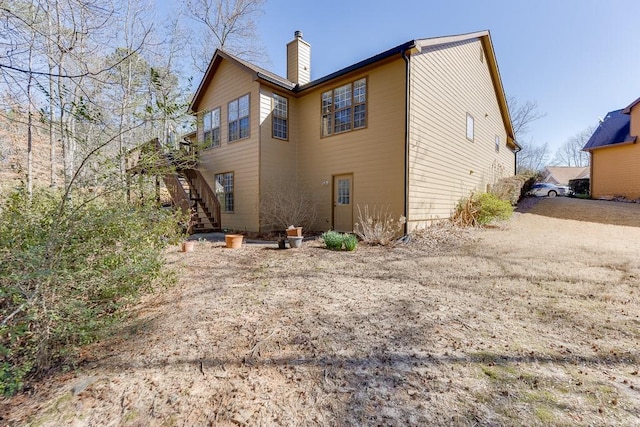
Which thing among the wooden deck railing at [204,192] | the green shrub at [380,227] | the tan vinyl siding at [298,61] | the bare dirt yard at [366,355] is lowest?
the bare dirt yard at [366,355]

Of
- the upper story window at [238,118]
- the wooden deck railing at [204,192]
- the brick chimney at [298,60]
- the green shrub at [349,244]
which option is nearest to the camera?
the green shrub at [349,244]

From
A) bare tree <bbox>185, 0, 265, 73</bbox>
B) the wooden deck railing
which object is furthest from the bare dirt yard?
bare tree <bbox>185, 0, 265, 73</bbox>

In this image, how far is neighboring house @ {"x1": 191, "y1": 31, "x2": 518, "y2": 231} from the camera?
331 inches

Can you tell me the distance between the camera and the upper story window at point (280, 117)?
10438 mm

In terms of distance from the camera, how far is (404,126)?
26.5ft

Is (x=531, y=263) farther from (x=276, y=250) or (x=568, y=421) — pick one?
(x=276, y=250)

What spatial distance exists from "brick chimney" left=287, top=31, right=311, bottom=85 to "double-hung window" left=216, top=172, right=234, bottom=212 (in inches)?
185

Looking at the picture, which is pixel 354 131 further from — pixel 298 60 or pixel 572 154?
pixel 572 154

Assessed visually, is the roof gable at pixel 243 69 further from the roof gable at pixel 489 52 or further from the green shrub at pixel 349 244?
the green shrub at pixel 349 244

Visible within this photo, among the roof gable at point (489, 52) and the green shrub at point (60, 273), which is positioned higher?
the roof gable at point (489, 52)

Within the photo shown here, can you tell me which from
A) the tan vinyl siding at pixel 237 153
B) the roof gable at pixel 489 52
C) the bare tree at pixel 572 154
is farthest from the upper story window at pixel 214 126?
the bare tree at pixel 572 154

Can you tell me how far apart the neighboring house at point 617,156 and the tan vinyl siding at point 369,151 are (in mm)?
16125

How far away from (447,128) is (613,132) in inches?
576

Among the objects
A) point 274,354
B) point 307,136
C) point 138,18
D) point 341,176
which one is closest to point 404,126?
point 341,176
